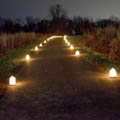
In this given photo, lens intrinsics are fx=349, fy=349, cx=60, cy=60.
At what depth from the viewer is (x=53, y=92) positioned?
38.3 ft

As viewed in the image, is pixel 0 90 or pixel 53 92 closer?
pixel 53 92

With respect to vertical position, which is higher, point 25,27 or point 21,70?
point 25,27

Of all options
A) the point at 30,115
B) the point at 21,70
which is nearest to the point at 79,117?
the point at 30,115

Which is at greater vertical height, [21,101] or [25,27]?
[25,27]

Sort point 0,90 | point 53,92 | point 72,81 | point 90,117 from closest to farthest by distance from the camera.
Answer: point 90,117 → point 53,92 → point 0,90 → point 72,81

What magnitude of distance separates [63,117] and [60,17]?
11204 centimetres

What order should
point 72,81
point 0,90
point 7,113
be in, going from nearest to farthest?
point 7,113 → point 0,90 → point 72,81

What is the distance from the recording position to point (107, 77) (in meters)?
15.4

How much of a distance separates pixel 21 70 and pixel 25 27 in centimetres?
9349

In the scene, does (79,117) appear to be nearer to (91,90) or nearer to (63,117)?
(63,117)

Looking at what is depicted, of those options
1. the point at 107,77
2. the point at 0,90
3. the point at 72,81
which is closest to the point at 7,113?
the point at 0,90

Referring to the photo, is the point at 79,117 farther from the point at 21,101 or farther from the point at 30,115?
the point at 21,101

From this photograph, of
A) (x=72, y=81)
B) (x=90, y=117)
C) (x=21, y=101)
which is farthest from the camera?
(x=72, y=81)

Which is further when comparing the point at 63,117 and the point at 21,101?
the point at 21,101
